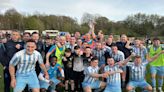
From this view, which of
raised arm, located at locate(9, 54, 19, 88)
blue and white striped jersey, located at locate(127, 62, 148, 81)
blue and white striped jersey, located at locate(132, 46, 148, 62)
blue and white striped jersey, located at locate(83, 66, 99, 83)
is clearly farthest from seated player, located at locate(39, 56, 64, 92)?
blue and white striped jersey, located at locate(132, 46, 148, 62)

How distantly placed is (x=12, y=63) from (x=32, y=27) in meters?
66.8

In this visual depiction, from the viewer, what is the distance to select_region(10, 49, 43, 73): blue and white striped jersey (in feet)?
21.5

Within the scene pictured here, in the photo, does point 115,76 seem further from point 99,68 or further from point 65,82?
point 65,82

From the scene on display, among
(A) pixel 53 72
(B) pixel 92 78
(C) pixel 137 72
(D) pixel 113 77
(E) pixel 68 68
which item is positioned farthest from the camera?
(E) pixel 68 68

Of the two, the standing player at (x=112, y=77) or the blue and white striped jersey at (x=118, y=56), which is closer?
the standing player at (x=112, y=77)

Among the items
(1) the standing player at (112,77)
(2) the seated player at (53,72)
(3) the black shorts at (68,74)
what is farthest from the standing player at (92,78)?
(2) the seated player at (53,72)

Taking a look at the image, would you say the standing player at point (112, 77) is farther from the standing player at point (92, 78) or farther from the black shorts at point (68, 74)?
the black shorts at point (68, 74)

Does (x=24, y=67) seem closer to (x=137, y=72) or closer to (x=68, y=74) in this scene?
(x=68, y=74)

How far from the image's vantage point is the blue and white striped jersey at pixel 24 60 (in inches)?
259

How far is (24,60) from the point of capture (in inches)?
260

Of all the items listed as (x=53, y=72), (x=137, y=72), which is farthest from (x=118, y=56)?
(x=53, y=72)

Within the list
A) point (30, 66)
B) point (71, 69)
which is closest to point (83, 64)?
point (71, 69)

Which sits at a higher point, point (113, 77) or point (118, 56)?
point (118, 56)

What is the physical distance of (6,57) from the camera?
7.70 m
